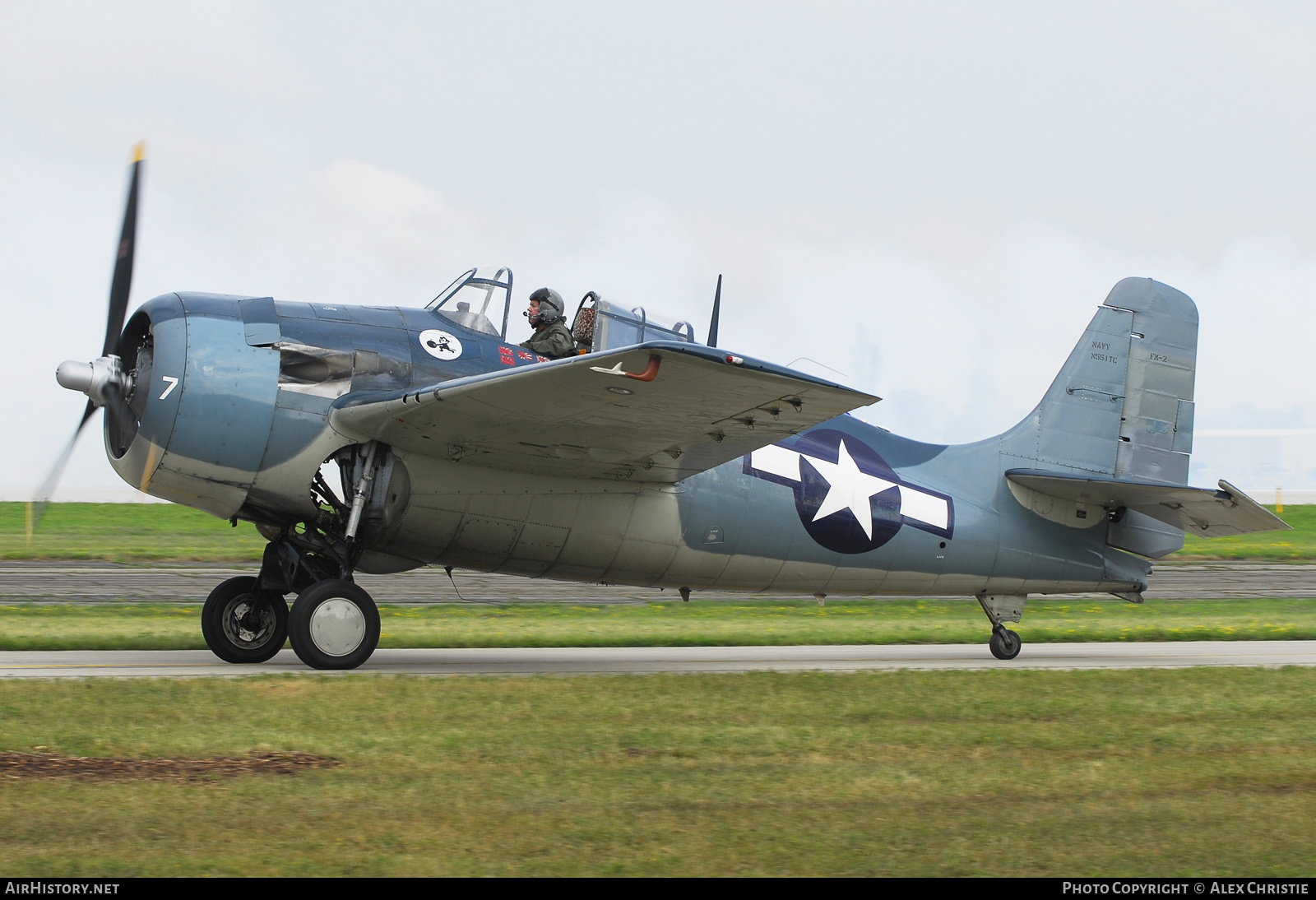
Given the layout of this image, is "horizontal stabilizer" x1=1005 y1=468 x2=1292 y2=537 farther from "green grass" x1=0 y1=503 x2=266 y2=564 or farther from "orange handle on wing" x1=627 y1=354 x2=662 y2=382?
"green grass" x1=0 y1=503 x2=266 y2=564

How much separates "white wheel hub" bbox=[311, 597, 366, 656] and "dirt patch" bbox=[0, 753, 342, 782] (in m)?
3.19

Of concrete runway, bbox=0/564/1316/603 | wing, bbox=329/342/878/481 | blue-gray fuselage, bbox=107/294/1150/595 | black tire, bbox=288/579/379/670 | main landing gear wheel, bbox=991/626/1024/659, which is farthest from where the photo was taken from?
concrete runway, bbox=0/564/1316/603

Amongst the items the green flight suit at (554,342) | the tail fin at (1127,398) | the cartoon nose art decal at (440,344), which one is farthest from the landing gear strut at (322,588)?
the tail fin at (1127,398)

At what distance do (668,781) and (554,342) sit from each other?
17.4 ft

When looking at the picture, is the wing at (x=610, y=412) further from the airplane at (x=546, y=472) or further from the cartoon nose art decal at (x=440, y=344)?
the cartoon nose art decal at (x=440, y=344)

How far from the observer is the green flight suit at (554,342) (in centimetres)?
1069

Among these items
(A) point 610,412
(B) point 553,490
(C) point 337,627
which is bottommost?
(C) point 337,627

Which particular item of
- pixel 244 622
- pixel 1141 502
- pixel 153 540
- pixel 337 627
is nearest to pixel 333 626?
pixel 337 627

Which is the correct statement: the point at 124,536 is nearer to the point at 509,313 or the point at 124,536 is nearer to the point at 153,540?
the point at 153,540

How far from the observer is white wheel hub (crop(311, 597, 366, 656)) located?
955 centimetres

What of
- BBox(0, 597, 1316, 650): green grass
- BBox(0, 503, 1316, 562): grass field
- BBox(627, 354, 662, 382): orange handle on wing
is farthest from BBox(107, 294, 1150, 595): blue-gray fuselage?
BBox(0, 503, 1316, 562): grass field

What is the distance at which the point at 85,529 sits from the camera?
31.6 m

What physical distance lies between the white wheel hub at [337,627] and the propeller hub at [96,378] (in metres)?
2.31

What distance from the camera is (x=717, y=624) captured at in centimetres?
1656
